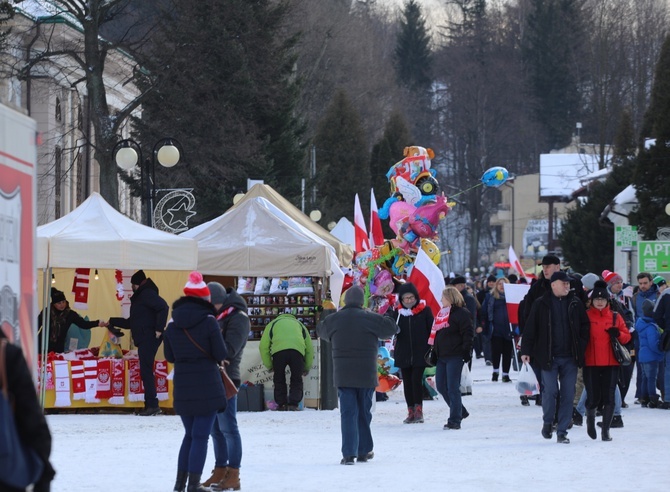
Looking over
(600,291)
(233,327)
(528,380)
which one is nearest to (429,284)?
(528,380)

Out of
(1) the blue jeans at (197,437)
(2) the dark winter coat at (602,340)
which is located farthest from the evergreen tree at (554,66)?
(1) the blue jeans at (197,437)

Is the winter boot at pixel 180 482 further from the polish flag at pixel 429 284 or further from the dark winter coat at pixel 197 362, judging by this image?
the polish flag at pixel 429 284

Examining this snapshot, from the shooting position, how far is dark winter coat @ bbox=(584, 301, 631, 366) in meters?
14.3

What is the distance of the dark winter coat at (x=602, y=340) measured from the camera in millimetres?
14266

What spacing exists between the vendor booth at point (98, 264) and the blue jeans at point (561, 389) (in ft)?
18.4

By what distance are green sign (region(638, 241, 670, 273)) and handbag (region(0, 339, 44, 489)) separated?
19.7m

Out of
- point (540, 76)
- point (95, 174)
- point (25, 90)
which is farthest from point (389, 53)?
point (25, 90)

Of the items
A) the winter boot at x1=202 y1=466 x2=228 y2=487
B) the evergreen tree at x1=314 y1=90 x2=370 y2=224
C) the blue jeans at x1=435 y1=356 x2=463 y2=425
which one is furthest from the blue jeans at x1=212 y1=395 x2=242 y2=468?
the evergreen tree at x1=314 y1=90 x2=370 y2=224

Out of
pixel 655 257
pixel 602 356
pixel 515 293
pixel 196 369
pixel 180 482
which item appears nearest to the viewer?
pixel 196 369

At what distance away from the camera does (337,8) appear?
3066 inches

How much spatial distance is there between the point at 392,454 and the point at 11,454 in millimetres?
8090

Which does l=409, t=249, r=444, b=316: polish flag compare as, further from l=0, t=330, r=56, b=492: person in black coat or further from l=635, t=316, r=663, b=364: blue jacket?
l=0, t=330, r=56, b=492: person in black coat

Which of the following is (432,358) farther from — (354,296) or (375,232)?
(375,232)

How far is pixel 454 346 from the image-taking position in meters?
16.1
